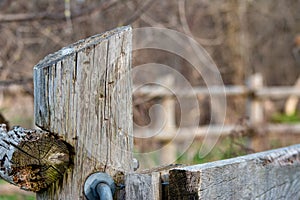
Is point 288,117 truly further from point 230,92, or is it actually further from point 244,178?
point 244,178

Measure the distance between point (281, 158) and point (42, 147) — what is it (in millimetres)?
827

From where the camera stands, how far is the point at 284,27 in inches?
435

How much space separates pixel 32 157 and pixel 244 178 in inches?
24.5

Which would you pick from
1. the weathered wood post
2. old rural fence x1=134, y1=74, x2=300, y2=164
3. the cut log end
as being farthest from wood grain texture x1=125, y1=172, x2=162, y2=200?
the weathered wood post

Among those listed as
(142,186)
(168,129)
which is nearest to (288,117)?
(168,129)

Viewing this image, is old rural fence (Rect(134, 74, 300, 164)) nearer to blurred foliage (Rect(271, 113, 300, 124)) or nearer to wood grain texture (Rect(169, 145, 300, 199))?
blurred foliage (Rect(271, 113, 300, 124))

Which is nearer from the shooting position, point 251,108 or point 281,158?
point 281,158

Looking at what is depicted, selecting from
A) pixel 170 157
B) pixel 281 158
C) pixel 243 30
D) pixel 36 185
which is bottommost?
pixel 36 185

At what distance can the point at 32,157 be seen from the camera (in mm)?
1277

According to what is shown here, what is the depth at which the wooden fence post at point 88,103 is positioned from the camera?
1.31m

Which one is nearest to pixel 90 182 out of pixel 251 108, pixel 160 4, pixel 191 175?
pixel 191 175

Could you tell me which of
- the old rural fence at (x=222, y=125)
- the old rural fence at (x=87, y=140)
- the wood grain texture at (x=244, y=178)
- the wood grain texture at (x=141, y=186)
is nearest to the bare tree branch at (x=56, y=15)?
the wood grain texture at (x=244, y=178)

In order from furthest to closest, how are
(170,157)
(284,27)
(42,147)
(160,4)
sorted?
(284,27) < (170,157) < (160,4) < (42,147)

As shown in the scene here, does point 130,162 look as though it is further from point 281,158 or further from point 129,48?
point 281,158
